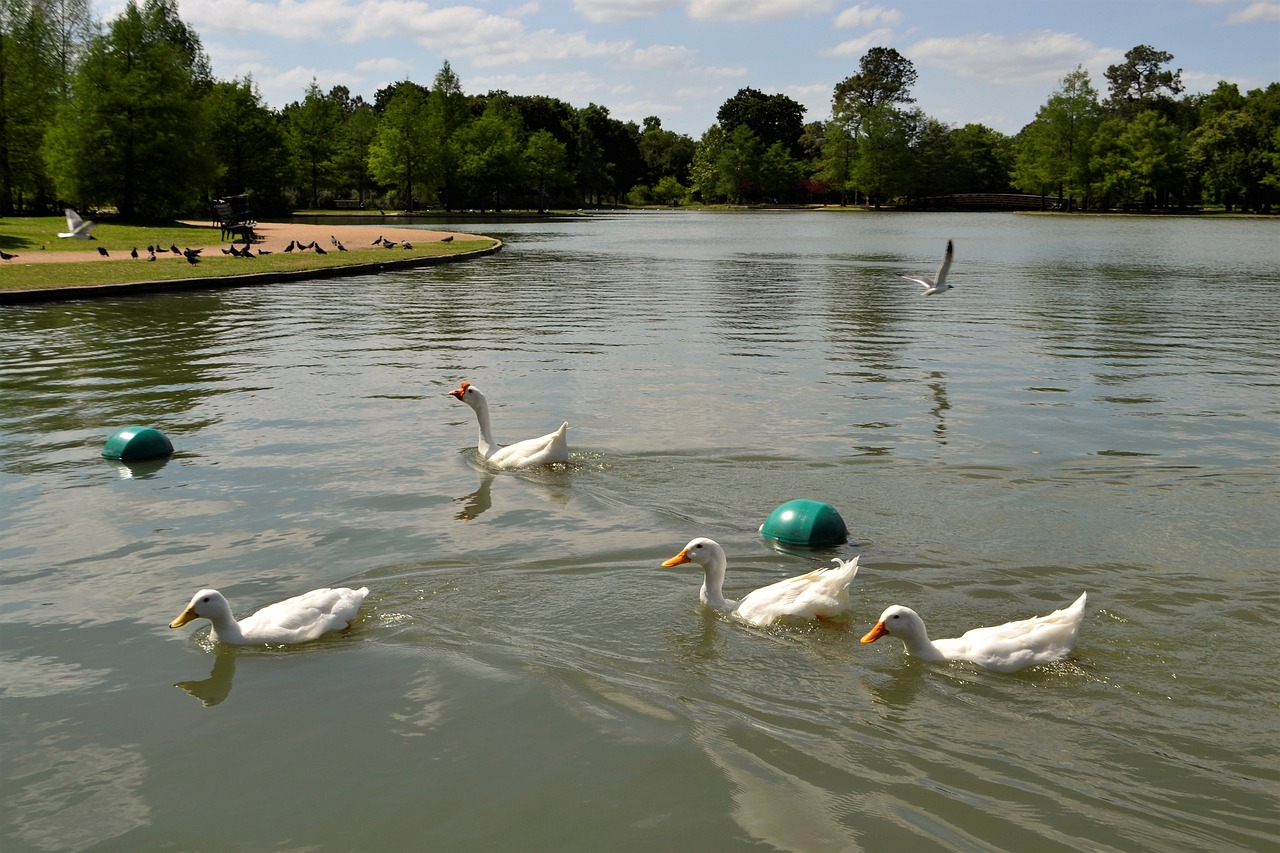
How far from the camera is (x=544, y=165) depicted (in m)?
120

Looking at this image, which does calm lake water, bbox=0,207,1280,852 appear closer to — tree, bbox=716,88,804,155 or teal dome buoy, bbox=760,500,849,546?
teal dome buoy, bbox=760,500,849,546

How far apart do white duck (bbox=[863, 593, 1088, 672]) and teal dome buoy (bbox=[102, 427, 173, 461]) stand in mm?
8126

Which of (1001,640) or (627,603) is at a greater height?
(1001,640)

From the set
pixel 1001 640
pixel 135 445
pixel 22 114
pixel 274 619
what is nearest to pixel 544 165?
pixel 22 114

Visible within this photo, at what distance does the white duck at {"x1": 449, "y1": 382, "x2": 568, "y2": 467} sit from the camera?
11211mm

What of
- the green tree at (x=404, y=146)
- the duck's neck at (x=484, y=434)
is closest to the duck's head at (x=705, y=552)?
the duck's neck at (x=484, y=434)

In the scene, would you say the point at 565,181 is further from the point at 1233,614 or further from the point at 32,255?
the point at 1233,614

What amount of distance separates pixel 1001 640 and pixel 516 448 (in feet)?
19.5

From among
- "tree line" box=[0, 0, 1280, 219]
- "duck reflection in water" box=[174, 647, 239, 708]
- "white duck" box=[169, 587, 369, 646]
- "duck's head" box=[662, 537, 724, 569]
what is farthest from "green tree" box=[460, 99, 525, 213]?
"duck reflection in water" box=[174, 647, 239, 708]

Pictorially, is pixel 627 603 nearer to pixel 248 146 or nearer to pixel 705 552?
pixel 705 552

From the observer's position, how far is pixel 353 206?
369 feet

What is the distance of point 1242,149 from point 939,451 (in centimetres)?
11465

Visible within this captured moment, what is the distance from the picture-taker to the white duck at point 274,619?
6.97m

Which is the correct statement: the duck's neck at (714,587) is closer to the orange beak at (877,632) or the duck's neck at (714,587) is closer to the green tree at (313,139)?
the orange beak at (877,632)
